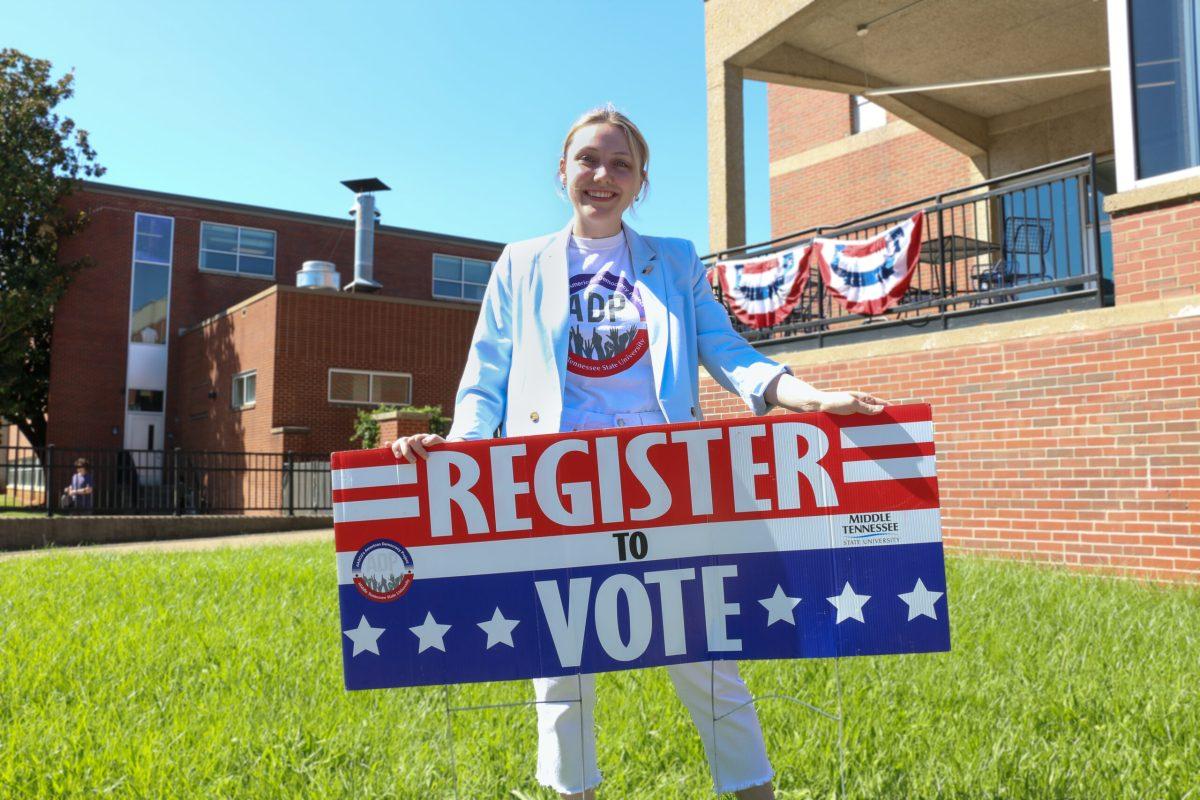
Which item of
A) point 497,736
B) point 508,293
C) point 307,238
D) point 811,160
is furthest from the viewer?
point 307,238

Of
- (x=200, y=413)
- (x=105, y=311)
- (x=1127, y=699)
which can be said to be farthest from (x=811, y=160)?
(x=105, y=311)

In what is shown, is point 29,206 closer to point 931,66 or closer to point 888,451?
point 931,66

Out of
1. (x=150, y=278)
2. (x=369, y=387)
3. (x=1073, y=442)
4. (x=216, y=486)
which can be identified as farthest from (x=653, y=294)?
(x=150, y=278)

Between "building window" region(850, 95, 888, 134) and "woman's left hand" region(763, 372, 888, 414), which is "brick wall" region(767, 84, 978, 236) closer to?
"building window" region(850, 95, 888, 134)

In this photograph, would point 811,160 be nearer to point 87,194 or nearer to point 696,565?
point 696,565

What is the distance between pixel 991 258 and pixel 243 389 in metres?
18.8

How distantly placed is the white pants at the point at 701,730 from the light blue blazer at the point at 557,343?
0.17 meters

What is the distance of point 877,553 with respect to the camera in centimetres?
247

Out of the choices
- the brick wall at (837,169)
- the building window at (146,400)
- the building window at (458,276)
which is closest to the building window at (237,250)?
the building window at (146,400)

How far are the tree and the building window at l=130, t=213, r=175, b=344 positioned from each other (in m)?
1.50

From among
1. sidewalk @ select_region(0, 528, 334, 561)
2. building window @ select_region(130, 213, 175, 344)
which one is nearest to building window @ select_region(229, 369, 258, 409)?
building window @ select_region(130, 213, 175, 344)

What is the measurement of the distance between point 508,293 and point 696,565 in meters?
0.98

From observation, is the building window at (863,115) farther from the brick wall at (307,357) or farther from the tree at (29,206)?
the tree at (29,206)

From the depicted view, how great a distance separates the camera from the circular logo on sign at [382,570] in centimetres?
256
